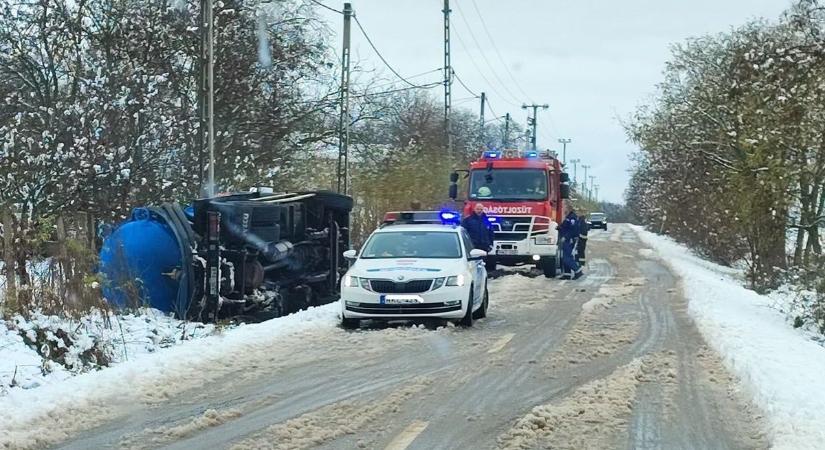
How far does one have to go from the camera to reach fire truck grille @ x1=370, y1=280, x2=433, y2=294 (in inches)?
553

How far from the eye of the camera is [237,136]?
31562 mm

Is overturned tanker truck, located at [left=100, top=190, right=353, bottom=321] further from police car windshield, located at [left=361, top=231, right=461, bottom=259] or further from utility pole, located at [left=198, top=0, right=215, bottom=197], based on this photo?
utility pole, located at [left=198, top=0, right=215, bottom=197]

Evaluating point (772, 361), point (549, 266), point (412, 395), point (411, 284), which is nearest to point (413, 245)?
point (411, 284)

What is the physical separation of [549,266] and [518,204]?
79.2 inches

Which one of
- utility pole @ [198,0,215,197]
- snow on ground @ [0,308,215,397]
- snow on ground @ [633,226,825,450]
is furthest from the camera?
utility pole @ [198,0,215,197]

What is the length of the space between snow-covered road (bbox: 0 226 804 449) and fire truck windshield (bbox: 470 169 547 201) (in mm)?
10862

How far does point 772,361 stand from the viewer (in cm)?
1085

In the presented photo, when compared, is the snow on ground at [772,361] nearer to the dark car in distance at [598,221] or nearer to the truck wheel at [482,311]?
the truck wheel at [482,311]

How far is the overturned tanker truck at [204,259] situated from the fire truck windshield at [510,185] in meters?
9.31

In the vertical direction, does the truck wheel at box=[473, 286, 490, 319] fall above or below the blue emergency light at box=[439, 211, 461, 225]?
below

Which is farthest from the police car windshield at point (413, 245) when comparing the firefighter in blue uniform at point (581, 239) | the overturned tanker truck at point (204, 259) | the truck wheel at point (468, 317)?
the firefighter in blue uniform at point (581, 239)

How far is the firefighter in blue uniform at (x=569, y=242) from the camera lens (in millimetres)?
26438

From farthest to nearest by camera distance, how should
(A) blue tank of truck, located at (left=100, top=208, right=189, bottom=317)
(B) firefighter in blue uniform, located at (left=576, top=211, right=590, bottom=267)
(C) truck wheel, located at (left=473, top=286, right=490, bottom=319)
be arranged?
(B) firefighter in blue uniform, located at (left=576, top=211, right=590, bottom=267), (C) truck wheel, located at (left=473, top=286, right=490, bottom=319), (A) blue tank of truck, located at (left=100, top=208, right=189, bottom=317)

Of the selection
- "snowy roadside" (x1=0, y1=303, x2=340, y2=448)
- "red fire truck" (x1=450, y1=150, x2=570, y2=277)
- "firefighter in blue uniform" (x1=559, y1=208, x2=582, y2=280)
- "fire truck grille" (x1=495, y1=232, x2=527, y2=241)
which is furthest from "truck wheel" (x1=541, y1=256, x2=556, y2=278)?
"snowy roadside" (x1=0, y1=303, x2=340, y2=448)
